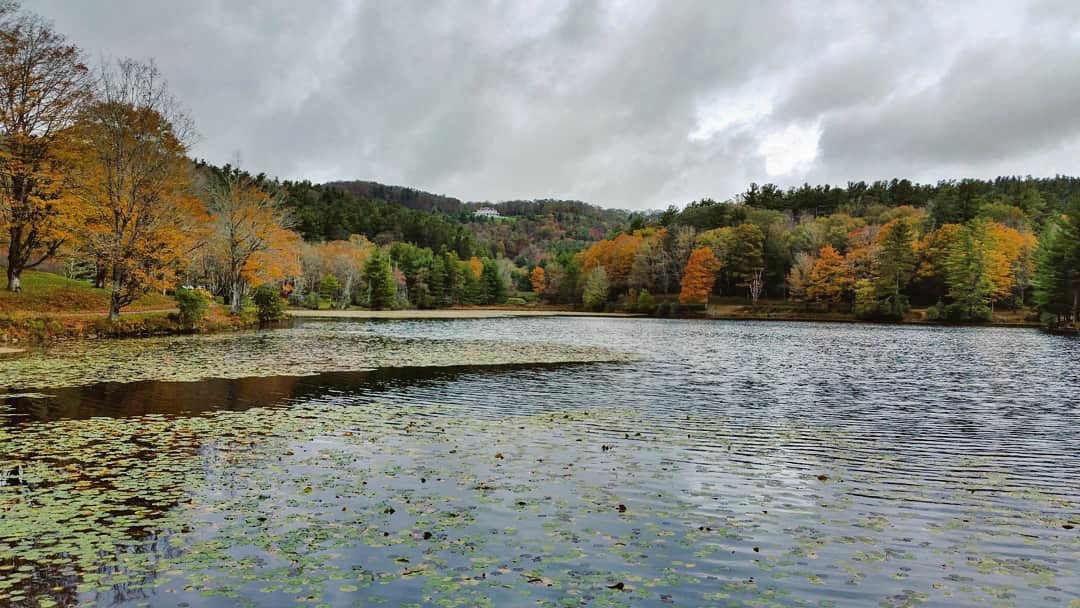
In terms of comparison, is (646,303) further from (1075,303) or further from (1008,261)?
(1075,303)

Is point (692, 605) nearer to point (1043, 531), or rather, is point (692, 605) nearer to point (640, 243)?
point (1043, 531)

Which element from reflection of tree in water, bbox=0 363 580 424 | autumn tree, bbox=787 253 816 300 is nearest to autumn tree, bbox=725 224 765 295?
autumn tree, bbox=787 253 816 300

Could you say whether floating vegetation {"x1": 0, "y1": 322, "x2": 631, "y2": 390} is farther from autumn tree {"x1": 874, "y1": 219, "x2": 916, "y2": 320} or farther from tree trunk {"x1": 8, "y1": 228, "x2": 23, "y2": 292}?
autumn tree {"x1": 874, "y1": 219, "x2": 916, "y2": 320}

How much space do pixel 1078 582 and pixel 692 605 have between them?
4545 millimetres

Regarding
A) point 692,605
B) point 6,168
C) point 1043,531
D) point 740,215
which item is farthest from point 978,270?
point 6,168

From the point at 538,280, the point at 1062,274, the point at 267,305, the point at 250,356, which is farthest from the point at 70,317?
the point at 538,280

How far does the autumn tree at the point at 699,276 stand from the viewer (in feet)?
353

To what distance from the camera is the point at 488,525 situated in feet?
28.2

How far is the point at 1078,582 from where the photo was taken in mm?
6977

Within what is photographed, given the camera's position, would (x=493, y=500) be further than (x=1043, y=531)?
Yes

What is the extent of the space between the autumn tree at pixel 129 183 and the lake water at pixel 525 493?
19393mm

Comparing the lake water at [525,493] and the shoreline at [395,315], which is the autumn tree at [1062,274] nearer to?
the shoreline at [395,315]

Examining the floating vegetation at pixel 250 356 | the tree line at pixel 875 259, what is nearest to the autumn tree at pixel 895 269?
the tree line at pixel 875 259

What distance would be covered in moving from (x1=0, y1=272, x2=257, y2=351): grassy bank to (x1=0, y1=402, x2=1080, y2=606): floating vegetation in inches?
1001
